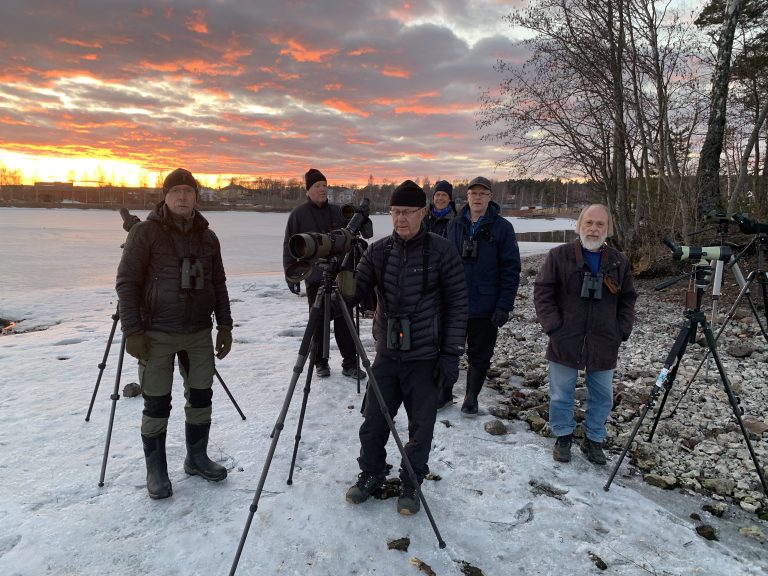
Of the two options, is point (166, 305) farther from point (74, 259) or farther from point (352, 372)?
point (74, 259)

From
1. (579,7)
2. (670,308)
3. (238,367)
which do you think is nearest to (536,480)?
(238,367)

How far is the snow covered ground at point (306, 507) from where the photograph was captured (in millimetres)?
2520

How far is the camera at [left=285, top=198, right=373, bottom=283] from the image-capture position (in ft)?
7.86

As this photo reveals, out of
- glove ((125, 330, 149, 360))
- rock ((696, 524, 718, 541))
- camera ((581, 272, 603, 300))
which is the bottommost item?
rock ((696, 524, 718, 541))

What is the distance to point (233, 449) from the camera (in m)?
3.67

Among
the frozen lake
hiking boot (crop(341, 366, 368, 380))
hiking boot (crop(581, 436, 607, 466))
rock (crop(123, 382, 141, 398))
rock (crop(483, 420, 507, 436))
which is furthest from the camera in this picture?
the frozen lake

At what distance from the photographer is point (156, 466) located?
3086 mm

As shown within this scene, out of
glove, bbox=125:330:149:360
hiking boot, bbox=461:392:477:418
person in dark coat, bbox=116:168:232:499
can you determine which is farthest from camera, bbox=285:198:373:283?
hiking boot, bbox=461:392:477:418

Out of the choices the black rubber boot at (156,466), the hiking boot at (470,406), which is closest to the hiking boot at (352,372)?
the hiking boot at (470,406)

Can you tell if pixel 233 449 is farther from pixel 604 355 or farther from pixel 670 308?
pixel 670 308

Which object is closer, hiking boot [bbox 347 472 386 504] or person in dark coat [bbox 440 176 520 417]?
hiking boot [bbox 347 472 386 504]

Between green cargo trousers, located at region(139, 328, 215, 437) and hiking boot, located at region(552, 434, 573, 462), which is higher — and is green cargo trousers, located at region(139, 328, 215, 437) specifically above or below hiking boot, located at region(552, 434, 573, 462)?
above

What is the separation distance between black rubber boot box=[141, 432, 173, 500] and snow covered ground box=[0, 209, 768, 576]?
0.30ft

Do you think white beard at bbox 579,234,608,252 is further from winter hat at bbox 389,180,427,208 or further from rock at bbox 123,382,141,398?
rock at bbox 123,382,141,398
